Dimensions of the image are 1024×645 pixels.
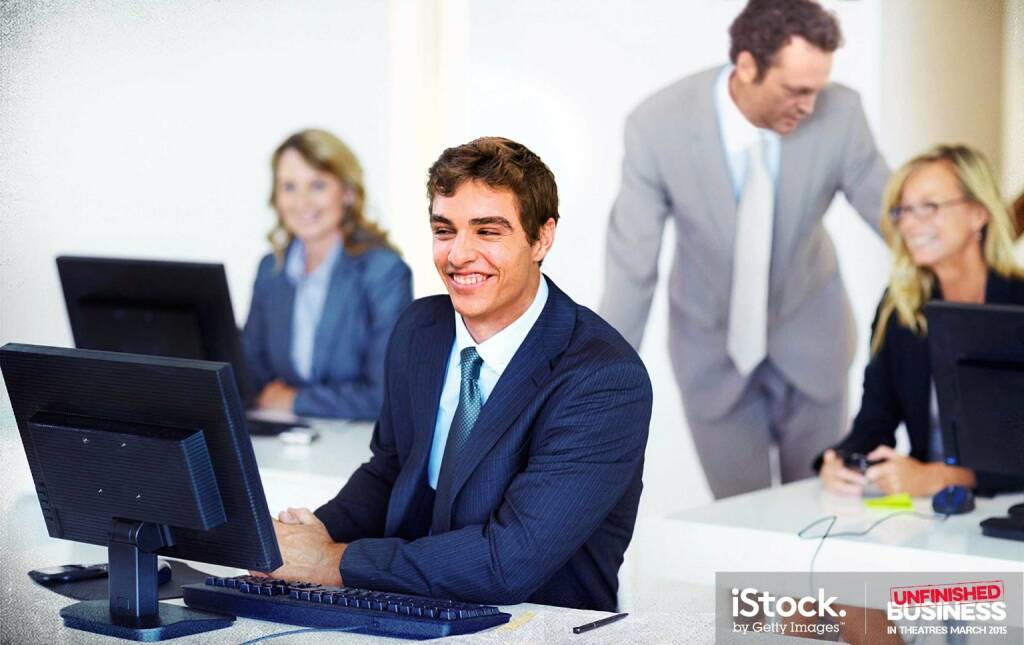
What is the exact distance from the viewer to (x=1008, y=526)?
323 cm

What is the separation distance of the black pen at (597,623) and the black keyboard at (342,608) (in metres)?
0.14

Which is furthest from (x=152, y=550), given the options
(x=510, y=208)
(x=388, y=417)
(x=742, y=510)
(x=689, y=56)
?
(x=689, y=56)

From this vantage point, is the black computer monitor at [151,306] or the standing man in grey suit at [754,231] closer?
the black computer monitor at [151,306]

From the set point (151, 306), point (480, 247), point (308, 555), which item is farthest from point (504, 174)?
point (151, 306)

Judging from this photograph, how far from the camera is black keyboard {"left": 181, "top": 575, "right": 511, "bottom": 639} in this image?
6.88ft

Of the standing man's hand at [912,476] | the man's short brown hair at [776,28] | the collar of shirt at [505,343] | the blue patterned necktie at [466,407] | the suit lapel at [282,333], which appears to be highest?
the man's short brown hair at [776,28]

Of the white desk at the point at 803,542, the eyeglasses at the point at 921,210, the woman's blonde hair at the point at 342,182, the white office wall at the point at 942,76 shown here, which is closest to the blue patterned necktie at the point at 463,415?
the white desk at the point at 803,542

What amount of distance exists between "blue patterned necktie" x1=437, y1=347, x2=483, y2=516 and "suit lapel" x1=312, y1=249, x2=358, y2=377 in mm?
2961

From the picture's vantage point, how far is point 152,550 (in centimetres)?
219

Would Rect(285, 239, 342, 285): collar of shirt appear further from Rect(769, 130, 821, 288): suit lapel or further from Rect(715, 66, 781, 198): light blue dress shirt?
Rect(769, 130, 821, 288): suit lapel

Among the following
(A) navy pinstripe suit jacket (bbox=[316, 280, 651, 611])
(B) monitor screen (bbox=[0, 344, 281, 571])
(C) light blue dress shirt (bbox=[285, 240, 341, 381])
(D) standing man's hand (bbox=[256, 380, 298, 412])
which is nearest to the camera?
(B) monitor screen (bbox=[0, 344, 281, 571])

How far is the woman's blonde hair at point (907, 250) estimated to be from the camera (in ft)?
14.3

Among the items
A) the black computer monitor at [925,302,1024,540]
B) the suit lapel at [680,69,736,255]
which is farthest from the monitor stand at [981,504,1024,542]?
the suit lapel at [680,69,736,255]

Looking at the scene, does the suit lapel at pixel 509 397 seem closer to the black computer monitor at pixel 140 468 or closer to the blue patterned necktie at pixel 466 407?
the blue patterned necktie at pixel 466 407
